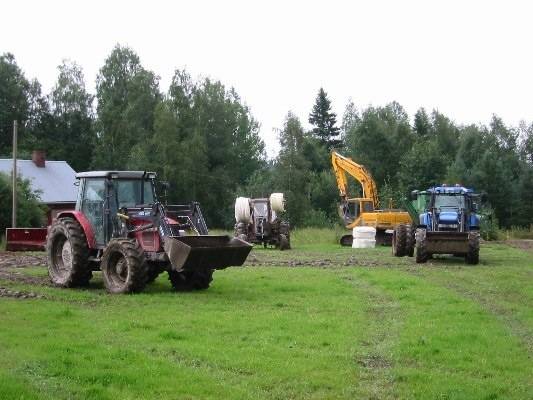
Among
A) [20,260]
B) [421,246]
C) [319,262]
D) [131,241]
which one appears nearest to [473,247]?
[421,246]

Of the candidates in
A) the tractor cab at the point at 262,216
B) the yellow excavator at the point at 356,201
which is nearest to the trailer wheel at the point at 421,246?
the tractor cab at the point at 262,216

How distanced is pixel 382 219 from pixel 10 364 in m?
28.0

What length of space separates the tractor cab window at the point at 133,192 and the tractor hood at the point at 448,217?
11.7 metres

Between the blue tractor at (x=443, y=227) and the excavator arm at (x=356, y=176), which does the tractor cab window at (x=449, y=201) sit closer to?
the blue tractor at (x=443, y=227)

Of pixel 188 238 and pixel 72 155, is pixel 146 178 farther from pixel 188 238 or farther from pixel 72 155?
pixel 72 155

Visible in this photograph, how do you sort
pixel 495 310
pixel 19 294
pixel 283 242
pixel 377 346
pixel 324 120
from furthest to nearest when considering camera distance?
pixel 324 120
pixel 283 242
pixel 19 294
pixel 495 310
pixel 377 346

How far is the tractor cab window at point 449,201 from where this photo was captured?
25.6 m

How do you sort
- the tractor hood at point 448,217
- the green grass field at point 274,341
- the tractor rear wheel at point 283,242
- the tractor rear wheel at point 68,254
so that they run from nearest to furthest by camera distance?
the green grass field at point 274,341, the tractor rear wheel at point 68,254, the tractor hood at point 448,217, the tractor rear wheel at point 283,242

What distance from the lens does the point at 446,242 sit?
22953mm

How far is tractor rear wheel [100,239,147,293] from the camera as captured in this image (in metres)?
14.5

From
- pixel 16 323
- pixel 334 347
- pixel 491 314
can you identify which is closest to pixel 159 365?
pixel 334 347

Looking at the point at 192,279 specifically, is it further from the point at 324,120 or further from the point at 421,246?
the point at 324,120

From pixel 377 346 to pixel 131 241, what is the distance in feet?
21.7

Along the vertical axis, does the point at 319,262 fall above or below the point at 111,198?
below
